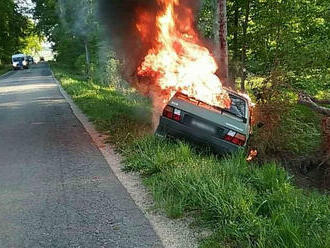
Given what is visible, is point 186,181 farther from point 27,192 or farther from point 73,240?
point 27,192

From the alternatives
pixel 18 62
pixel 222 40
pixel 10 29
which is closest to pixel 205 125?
pixel 222 40

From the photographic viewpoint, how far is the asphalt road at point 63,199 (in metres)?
4.21

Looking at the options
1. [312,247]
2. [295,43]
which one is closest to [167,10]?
[295,43]

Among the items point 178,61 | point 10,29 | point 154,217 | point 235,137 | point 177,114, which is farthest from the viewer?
point 10,29

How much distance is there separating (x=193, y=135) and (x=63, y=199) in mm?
2793

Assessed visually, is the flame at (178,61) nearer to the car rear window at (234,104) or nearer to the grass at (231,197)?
the car rear window at (234,104)

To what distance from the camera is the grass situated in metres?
3.84

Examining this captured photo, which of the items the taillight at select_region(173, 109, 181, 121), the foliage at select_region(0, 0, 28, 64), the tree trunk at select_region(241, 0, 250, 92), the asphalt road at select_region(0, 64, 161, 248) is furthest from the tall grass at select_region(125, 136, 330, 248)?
the foliage at select_region(0, 0, 28, 64)

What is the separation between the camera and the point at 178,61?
8.91m

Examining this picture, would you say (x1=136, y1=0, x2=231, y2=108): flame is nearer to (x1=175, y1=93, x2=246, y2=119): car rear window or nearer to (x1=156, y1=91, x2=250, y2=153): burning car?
(x1=175, y1=93, x2=246, y2=119): car rear window

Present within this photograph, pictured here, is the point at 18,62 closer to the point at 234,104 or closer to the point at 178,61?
the point at 178,61

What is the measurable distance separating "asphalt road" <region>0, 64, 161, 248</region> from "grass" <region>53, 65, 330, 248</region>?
56cm

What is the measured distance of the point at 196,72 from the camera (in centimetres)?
860

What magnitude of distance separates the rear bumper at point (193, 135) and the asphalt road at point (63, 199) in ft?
4.27
